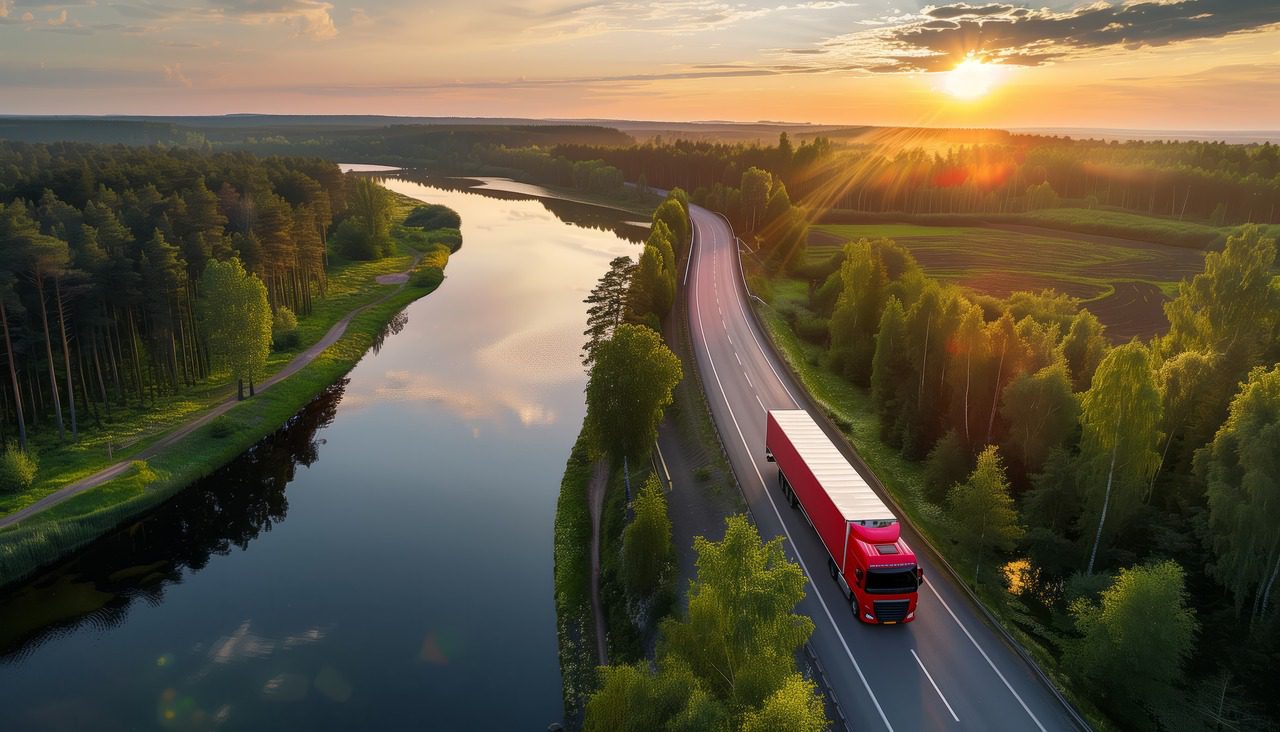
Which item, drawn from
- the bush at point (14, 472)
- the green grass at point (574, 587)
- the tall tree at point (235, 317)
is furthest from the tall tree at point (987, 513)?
the bush at point (14, 472)

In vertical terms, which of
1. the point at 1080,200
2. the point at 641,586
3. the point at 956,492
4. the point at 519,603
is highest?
the point at 1080,200

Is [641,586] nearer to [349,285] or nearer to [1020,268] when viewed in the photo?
[349,285]

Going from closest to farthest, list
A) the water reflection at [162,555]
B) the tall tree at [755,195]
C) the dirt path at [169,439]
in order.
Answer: the water reflection at [162,555]
the dirt path at [169,439]
the tall tree at [755,195]

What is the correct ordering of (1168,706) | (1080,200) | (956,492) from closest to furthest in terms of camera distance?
(1168,706) → (956,492) → (1080,200)

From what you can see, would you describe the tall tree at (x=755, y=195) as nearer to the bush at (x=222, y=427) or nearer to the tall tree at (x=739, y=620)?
the bush at (x=222, y=427)

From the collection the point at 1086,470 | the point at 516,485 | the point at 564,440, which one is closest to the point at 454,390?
the point at 564,440

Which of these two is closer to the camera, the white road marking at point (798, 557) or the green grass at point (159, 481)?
the white road marking at point (798, 557)
